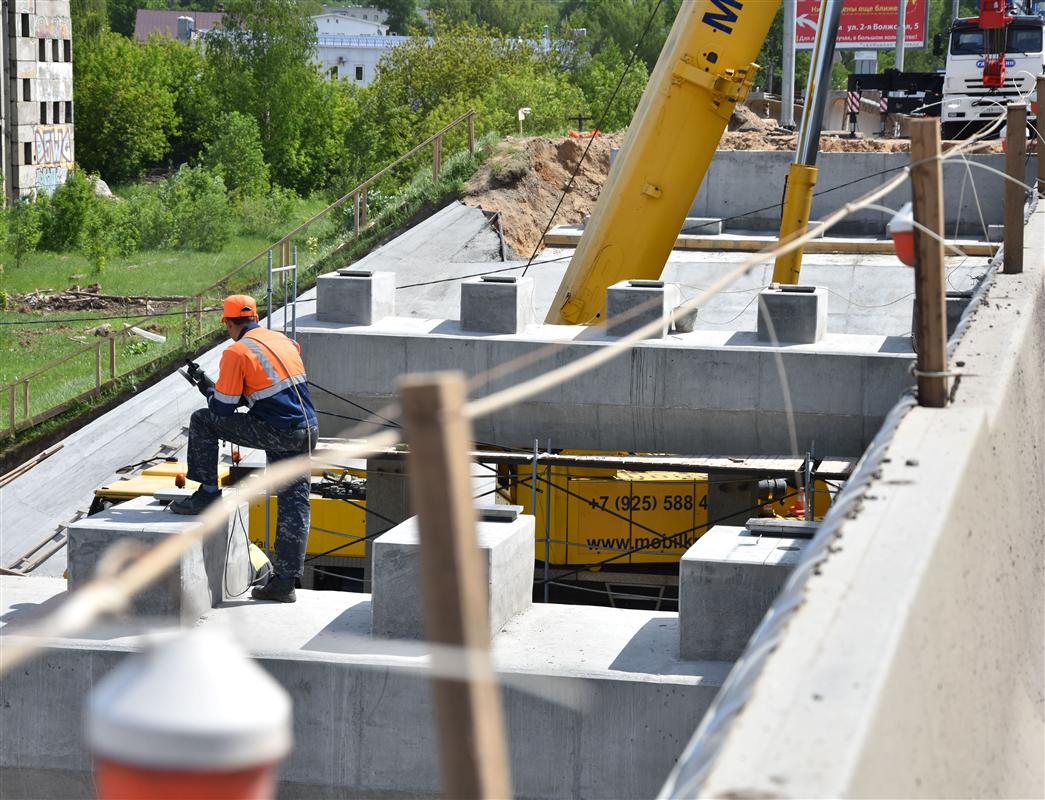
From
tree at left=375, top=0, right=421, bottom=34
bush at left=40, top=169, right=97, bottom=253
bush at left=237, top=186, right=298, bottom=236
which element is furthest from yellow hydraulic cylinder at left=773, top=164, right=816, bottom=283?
tree at left=375, top=0, right=421, bottom=34

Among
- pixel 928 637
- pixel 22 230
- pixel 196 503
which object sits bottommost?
pixel 196 503

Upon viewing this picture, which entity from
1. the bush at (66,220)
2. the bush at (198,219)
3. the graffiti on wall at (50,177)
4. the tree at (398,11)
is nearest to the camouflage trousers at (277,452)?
the bush at (198,219)

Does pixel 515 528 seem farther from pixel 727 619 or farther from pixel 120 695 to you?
pixel 120 695

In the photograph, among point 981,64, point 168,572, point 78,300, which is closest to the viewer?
point 168,572

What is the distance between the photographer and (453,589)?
6.82ft

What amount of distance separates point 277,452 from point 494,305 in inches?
185

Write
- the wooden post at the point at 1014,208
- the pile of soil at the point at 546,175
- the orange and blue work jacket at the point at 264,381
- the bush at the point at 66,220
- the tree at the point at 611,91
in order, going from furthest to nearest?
the bush at the point at 66,220 → the tree at the point at 611,91 → the pile of soil at the point at 546,175 → the wooden post at the point at 1014,208 → the orange and blue work jacket at the point at 264,381

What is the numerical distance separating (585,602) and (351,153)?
51.9 metres

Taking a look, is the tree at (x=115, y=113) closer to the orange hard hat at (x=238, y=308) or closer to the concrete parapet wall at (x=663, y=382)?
the concrete parapet wall at (x=663, y=382)

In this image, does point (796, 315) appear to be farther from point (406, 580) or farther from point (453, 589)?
point (453, 589)

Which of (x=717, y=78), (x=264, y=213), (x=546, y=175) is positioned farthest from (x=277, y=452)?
(x=264, y=213)

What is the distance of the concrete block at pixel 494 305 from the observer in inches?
500

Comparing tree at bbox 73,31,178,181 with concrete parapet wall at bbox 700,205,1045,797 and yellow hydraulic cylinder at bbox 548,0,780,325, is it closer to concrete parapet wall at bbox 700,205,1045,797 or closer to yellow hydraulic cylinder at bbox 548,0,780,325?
yellow hydraulic cylinder at bbox 548,0,780,325

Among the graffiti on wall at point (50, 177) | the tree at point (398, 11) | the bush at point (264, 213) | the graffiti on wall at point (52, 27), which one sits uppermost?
the tree at point (398, 11)
